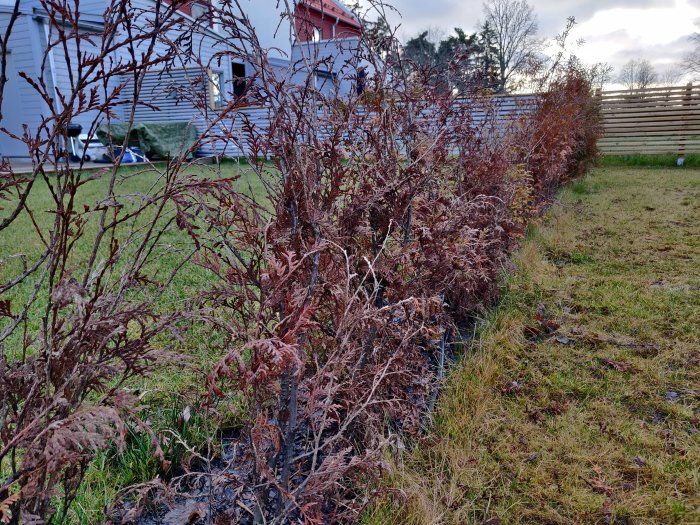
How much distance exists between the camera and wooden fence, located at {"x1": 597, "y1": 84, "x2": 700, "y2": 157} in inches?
579

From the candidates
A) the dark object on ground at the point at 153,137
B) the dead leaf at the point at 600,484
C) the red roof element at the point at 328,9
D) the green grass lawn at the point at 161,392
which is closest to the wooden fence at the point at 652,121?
the dark object on ground at the point at 153,137

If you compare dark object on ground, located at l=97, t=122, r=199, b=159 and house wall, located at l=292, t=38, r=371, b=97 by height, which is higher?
dark object on ground, located at l=97, t=122, r=199, b=159

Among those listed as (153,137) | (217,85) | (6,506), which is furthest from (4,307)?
(153,137)

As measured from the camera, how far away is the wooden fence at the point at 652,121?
48.2ft

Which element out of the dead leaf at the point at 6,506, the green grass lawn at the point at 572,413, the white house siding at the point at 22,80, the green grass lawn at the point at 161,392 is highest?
the white house siding at the point at 22,80

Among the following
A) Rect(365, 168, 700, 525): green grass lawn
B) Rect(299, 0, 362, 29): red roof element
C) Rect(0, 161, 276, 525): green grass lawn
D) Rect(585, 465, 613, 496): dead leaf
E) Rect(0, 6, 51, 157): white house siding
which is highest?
Rect(0, 6, 51, 157): white house siding

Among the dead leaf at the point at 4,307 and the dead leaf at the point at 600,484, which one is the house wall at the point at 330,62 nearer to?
the dead leaf at the point at 4,307

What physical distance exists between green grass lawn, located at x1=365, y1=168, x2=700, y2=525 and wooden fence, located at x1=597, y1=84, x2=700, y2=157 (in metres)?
12.1

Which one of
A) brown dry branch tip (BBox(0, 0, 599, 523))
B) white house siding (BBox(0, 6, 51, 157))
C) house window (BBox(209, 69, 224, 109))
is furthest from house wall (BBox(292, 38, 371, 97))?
white house siding (BBox(0, 6, 51, 157))

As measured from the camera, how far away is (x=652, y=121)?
15.3 m

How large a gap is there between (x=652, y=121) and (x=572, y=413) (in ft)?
51.3

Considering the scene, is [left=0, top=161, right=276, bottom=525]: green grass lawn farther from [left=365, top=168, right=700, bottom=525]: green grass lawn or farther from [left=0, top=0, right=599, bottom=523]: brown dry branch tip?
[left=365, top=168, right=700, bottom=525]: green grass lawn

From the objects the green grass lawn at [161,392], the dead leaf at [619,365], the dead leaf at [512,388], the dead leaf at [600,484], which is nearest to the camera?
the green grass lawn at [161,392]

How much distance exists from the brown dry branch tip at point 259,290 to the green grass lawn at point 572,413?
0.23 metres
